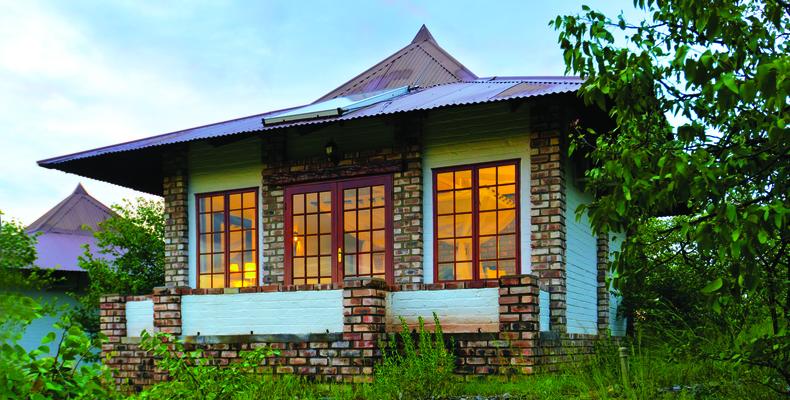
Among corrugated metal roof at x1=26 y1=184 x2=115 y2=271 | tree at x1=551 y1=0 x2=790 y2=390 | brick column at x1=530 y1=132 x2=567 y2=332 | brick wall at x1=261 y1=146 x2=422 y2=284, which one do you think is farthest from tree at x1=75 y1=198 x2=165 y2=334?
tree at x1=551 y1=0 x2=790 y2=390

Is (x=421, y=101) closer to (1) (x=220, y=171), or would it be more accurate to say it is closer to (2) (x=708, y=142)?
(1) (x=220, y=171)

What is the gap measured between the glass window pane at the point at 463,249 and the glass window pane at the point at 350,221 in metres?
1.46

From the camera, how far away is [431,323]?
8266 millimetres

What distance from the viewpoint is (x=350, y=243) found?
10.1m

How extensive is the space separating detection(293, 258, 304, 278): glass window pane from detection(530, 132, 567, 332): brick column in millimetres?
3260

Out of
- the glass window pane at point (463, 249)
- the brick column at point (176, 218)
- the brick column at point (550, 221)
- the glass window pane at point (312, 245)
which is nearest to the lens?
the brick column at point (550, 221)

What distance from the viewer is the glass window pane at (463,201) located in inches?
368

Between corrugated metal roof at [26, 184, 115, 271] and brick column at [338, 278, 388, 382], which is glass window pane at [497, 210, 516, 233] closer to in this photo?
brick column at [338, 278, 388, 382]

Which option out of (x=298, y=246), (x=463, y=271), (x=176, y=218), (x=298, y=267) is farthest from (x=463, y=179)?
(x=176, y=218)

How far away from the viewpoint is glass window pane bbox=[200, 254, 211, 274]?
11195 millimetres

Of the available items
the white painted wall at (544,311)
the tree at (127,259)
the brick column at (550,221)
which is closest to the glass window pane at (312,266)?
the brick column at (550,221)

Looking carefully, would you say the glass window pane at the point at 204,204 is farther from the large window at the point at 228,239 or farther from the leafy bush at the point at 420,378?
the leafy bush at the point at 420,378

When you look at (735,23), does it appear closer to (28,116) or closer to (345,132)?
(28,116)

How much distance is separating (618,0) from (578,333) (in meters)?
5.38
